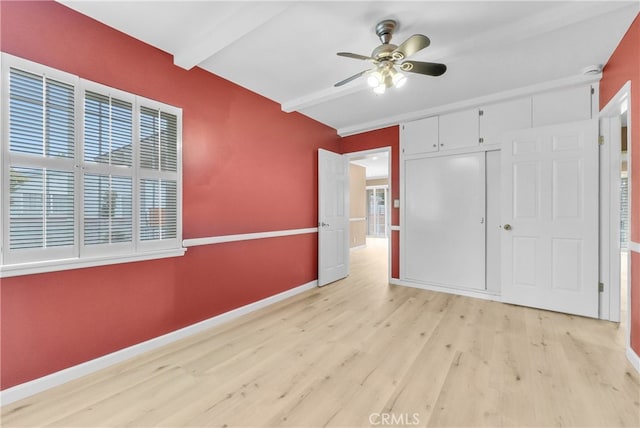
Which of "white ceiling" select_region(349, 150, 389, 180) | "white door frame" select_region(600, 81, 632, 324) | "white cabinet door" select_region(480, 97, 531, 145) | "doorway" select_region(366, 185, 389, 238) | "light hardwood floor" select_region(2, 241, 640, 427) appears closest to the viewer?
"light hardwood floor" select_region(2, 241, 640, 427)

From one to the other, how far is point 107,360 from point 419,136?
420 cm

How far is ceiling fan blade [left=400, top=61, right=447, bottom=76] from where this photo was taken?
2.02 m

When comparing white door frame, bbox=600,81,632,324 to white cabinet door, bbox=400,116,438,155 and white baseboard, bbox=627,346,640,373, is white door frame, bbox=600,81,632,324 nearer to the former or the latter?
white baseboard, bbox=627,346,640,373

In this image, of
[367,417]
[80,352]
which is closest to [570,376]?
[367,417]

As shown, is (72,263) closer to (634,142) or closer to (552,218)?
(634,142)

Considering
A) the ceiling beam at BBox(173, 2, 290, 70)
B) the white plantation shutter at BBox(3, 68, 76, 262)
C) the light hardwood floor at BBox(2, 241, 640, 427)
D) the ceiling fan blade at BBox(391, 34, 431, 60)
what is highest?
the ceiling beam at BBox(173, 2, 290, 70)

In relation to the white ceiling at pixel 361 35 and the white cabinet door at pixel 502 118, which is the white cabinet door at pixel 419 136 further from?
the white ceiling at pixel 361 35

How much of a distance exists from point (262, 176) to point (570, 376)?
321cm

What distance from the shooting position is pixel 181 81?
2459mm

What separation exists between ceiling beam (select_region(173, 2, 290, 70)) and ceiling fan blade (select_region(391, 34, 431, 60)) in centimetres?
80

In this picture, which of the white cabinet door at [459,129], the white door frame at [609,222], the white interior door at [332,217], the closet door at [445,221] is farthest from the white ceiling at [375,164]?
the white door frame at [609,222]

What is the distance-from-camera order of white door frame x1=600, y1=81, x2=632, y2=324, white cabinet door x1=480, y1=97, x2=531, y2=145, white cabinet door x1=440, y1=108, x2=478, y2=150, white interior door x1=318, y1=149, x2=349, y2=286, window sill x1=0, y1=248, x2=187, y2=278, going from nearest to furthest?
window sill x1=0, y1=248, x2=187, y2=278 → white door frame x1=600, y1=81, x2=632, y2=324 → white cabinet door x1=480, y1=97, x2=531, y2=145 → white cabinet door x1=440, y1=108, x2=478, y2=150 → white interior door x1=318, y1=149, x2=349, y2=286

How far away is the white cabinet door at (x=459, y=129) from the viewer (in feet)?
11.5

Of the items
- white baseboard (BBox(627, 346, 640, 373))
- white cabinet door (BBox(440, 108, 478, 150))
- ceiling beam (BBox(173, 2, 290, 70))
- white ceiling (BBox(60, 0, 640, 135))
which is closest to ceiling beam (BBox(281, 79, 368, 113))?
white ceiling (BBox(60, 0, 640, 135))
